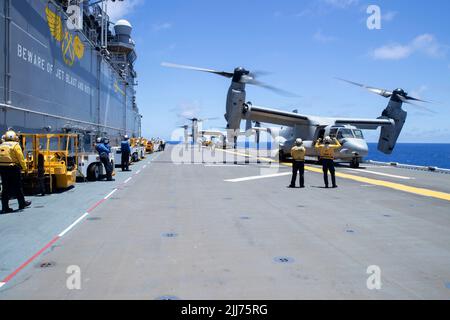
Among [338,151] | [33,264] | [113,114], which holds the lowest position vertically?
[33,264]

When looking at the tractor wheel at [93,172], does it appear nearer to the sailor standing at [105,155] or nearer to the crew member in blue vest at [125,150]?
the sailor standing at [105,155]

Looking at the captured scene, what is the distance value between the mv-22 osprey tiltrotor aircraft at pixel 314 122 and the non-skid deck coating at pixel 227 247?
11244 mm

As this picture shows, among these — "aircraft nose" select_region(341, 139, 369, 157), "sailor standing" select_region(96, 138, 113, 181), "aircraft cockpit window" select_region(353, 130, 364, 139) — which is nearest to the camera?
"sailor standing" select_region(96, 138, 113, 181)

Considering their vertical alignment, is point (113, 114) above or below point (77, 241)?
above

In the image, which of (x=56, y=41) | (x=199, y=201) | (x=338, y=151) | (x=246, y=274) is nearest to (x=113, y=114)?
(x=56, y=41)

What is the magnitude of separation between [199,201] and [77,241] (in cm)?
452

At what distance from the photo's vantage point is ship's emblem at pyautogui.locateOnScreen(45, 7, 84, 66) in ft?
52.5

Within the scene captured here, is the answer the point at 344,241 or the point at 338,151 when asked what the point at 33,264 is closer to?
the point at 344,241

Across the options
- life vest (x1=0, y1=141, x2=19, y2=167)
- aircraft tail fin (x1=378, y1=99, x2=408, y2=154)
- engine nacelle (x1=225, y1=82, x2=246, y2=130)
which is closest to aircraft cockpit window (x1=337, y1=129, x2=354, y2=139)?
engine nacelle (x1=225, y1=82, x2=246, y2=130)

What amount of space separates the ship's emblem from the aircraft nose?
15993 mm

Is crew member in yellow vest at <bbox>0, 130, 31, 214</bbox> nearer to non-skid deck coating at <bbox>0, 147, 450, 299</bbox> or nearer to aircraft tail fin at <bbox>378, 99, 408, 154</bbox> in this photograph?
non-skid deck coating at <bbox>0, 147, 450, 299</bbox>

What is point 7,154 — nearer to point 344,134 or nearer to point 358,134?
point 344,134
